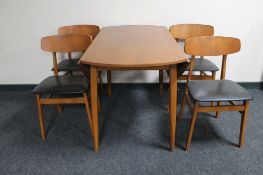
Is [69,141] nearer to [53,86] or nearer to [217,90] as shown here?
[53,86]

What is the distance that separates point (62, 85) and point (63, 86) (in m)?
0.02

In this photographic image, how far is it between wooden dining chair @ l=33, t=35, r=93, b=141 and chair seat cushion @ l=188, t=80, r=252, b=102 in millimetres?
839

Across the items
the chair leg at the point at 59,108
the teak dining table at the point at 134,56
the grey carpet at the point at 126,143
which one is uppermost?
the teak dining table at the point at 134,56

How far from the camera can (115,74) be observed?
9.35 ft

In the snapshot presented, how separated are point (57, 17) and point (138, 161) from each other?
1792 mm

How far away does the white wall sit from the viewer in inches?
98.3

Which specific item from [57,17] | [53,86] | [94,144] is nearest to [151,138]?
[94,144]

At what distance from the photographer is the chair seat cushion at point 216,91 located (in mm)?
1631

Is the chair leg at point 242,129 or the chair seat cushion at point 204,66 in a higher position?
the chair seat cushion at point 204,66

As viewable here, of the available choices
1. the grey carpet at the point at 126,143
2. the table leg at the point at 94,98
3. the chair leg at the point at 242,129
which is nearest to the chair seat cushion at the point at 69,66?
the grey carpet at the point at 126,143

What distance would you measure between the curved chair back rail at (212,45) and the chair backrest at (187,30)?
1.65 feet

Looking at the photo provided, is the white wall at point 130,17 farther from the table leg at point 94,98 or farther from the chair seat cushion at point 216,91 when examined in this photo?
the table leg at point 94,98

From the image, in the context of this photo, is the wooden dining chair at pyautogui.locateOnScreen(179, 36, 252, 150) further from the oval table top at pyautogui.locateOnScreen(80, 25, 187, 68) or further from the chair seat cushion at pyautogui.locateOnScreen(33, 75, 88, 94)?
the chair seat cushion at pyautogui.locateOnScreen(33, 75, 88, 94)

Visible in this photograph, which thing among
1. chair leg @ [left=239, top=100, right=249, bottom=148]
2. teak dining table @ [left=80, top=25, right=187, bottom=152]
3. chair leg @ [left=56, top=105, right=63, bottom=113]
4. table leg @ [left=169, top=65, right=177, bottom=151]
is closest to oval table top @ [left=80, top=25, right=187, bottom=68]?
teak dining table @ [left=80, top=25, right=187, bottom=152]
